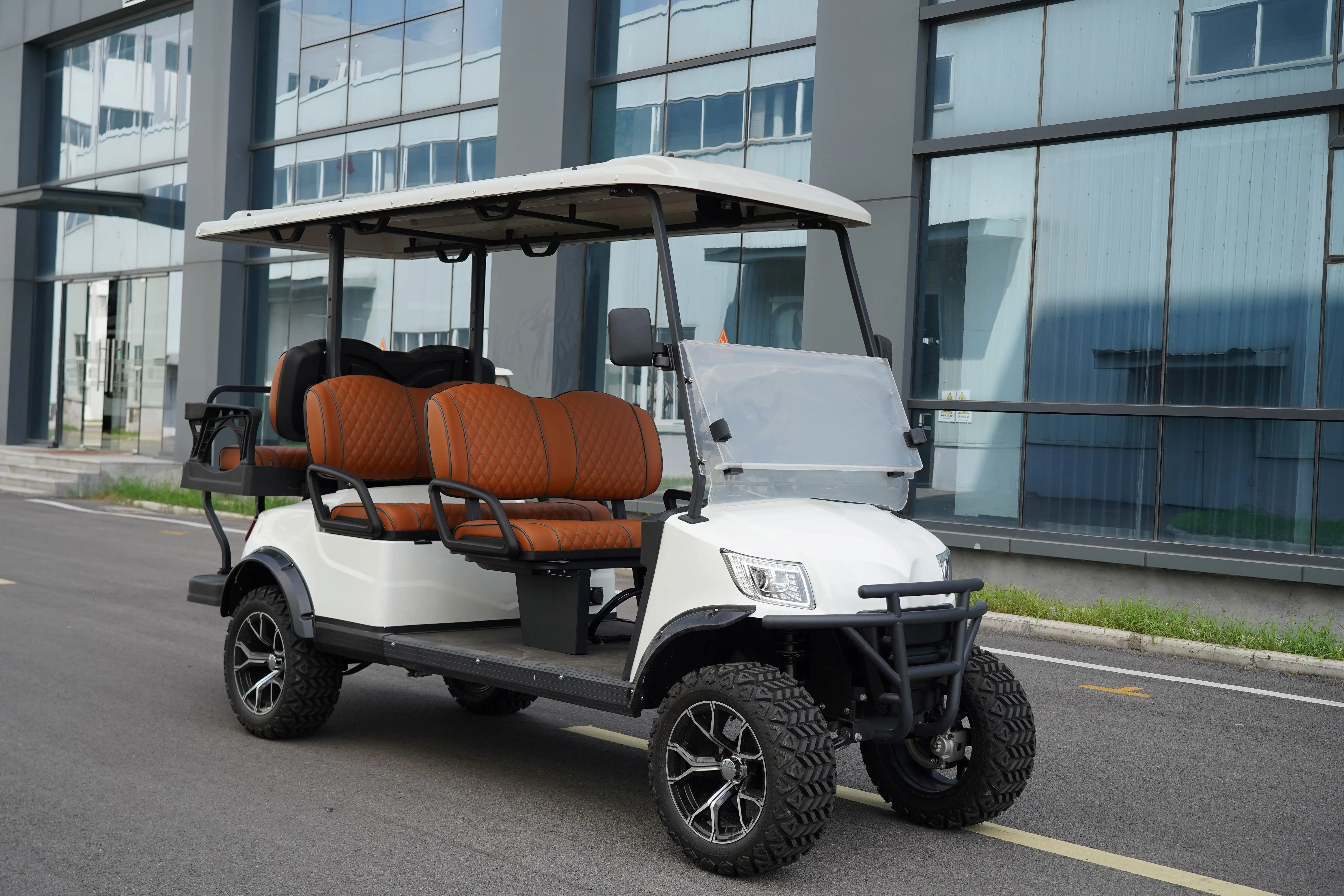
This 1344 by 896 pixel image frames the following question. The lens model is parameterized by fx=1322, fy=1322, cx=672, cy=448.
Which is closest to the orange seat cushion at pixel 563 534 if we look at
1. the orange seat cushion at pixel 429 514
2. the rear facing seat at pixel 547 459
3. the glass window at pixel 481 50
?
the rear facing seat at pixel 547 459

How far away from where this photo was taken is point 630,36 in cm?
1788

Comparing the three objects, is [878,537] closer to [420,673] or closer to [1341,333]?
[420,673]

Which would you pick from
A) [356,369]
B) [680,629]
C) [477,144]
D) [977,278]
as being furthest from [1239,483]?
[477,144]

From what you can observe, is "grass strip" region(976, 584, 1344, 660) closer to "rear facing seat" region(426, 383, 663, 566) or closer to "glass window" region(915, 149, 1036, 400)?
"glass window" region(915, 149, 1036, 400)

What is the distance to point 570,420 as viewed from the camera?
6.48 metres

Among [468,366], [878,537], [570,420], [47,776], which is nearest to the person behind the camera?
[878,537]

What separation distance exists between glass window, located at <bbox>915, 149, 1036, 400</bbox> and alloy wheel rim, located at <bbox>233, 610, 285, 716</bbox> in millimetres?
8901

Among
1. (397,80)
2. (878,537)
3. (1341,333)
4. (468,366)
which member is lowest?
(878,537)

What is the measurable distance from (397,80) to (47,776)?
706 inches

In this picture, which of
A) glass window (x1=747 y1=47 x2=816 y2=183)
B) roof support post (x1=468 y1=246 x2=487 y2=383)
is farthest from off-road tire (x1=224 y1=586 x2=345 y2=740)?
glass window (x1=747 y1=47 x2=816 y2=183)

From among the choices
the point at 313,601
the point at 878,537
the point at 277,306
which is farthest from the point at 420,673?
the point at 277,306

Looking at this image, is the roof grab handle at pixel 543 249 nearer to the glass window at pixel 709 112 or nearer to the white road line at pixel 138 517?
the glass window at pixel 709 112

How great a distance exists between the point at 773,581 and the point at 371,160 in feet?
62.8

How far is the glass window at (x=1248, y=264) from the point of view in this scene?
37.4 ft
